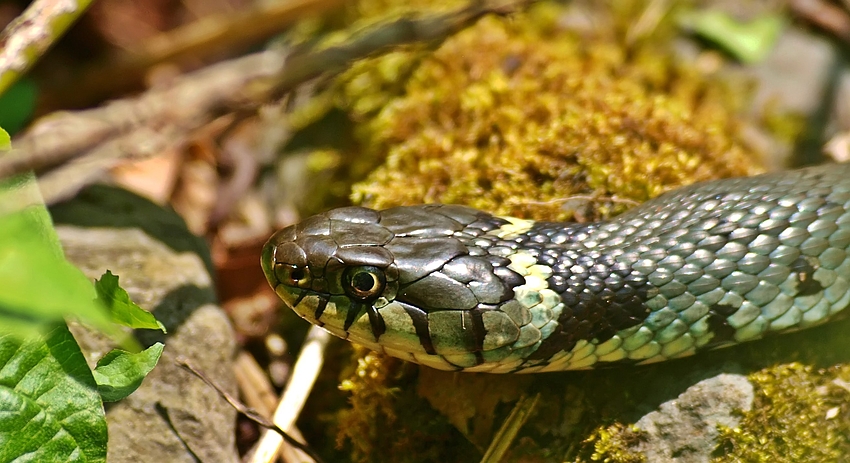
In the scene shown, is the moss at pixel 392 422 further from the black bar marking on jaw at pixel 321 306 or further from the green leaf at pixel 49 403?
the green leaf at pixel 49 403

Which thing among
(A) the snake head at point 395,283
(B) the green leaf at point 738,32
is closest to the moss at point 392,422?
(A) the snake head at point 395,283

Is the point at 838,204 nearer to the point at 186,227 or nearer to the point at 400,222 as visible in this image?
the point at 400,222

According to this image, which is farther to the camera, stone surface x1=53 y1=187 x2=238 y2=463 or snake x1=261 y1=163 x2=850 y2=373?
stone surface x1=53 y1=187 x2=238 y2=463

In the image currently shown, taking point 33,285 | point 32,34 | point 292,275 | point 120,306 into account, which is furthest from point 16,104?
point 33,285

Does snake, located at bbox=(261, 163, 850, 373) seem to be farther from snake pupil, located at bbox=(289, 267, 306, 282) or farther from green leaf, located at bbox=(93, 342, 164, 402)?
green leaf, located at bbox=(93, 342, 164, 402)

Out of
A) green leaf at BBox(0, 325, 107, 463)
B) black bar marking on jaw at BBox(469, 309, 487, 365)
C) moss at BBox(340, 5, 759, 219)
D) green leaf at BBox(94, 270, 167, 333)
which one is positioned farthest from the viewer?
moss at BBox(340, 5, 759, 219)

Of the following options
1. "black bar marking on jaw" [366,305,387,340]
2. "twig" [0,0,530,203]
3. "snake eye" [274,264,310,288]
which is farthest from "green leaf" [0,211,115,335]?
"twig" [0,0,530,203]

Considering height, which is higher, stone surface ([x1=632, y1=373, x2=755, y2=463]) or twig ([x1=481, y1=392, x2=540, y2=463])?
stone surface ([x1=632, y1=373, x2=755, y2=463])

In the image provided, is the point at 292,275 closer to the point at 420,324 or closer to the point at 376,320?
the point at 376,320
